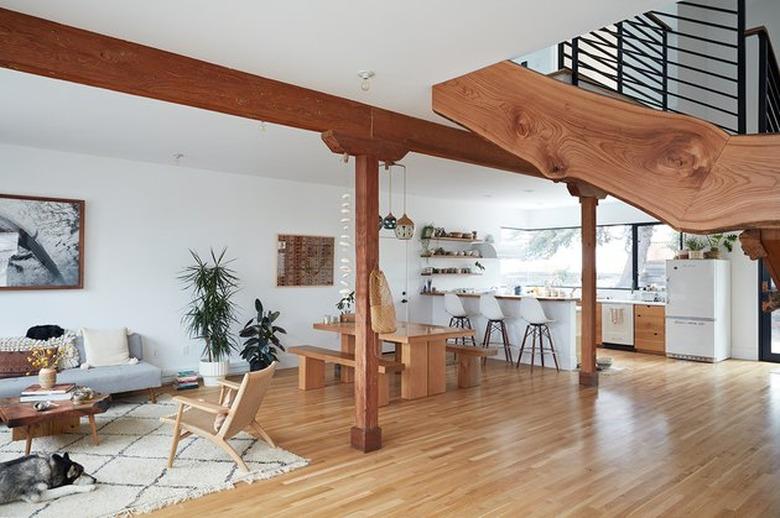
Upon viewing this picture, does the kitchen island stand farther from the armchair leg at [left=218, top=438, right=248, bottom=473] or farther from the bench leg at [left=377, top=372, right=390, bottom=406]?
the armchair leg at [left=218, top=438, right=248, bottom=473]

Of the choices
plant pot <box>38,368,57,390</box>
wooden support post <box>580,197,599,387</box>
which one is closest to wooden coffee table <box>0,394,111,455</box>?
plant pot <box>38,368,57,390</box>

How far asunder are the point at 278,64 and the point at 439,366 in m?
3.98

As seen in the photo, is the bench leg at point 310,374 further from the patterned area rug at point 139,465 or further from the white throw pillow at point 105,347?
the white throw pillow at point 105,347

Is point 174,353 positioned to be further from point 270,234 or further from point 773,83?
point 773,83

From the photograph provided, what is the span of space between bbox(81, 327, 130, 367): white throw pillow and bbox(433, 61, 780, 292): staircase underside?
515cm

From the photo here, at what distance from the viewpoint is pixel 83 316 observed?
607cm

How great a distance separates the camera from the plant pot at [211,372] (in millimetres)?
6527

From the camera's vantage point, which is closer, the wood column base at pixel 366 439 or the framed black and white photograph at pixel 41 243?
→ the wood column base at pixel 366 439

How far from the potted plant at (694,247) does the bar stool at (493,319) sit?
3.13 m

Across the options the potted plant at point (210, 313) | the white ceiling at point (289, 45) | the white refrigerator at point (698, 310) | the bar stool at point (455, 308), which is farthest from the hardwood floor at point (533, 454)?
the white ceiling at point (289, 45)

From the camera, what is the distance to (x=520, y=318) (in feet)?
26.9

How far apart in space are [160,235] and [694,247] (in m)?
7.99

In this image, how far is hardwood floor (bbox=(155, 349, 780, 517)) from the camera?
327 cm

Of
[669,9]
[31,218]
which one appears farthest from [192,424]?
[669,9]
